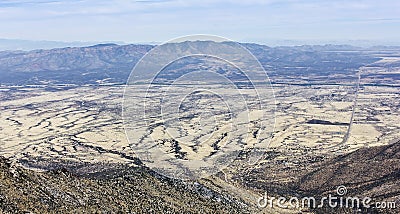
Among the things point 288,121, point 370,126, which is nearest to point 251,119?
point 288,121

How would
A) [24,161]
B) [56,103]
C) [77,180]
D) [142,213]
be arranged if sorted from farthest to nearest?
[56,103] < [24,161] < [77,180] < [142,213]

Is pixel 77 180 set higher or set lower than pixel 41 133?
higher

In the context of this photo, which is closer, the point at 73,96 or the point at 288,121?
the point at 288,121

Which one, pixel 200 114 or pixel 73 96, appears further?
pixel 73 96

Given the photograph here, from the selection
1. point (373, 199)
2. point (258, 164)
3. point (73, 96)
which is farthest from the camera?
point (73, 96)

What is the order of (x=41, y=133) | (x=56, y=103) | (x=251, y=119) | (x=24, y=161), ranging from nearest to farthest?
(x=24, y=161) < (x=41, y=133) < (x=251, y=119) < (x=56, y=103)

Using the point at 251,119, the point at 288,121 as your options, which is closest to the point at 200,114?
the point at 251,119

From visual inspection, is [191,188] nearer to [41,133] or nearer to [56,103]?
[41,133]

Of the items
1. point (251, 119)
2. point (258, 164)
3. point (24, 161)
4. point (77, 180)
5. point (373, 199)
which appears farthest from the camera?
point (251, 119)

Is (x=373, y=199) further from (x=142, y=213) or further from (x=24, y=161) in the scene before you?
(x=24, y=161)
